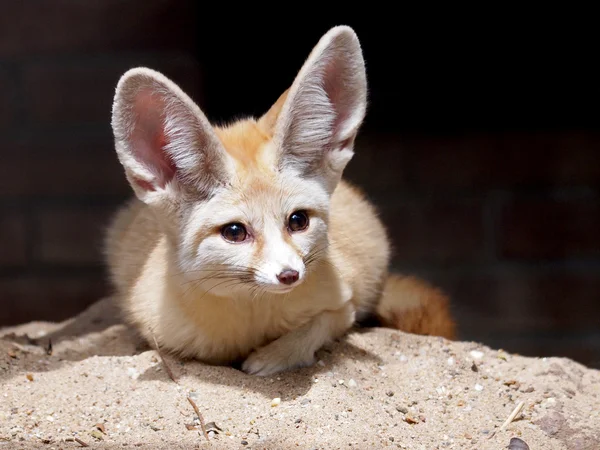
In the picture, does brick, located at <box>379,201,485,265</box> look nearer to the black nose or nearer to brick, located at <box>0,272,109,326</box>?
brick, located at <box>0,272,109,326</box>

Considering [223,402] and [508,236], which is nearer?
[223,402]

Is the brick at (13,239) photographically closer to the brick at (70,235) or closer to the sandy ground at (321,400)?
the brick at (70,235)

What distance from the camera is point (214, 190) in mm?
2156

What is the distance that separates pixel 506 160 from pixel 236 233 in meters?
2.60

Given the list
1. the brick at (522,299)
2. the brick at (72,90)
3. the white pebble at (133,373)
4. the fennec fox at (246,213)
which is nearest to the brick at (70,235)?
the brick at (72,90)

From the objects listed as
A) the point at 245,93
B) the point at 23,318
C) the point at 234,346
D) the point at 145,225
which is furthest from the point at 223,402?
the point at 23,318

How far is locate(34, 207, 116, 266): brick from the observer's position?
426cm

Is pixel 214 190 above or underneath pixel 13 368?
above

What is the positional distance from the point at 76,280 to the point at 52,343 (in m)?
1.50

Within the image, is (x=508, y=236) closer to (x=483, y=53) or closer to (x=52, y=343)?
(x=483, y=53)

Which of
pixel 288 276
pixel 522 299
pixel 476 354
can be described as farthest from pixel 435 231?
pixel 288 276

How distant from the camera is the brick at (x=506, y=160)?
4277 mm

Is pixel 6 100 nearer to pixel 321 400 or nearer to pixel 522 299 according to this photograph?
pixel 321 400

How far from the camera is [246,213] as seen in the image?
2.09m
